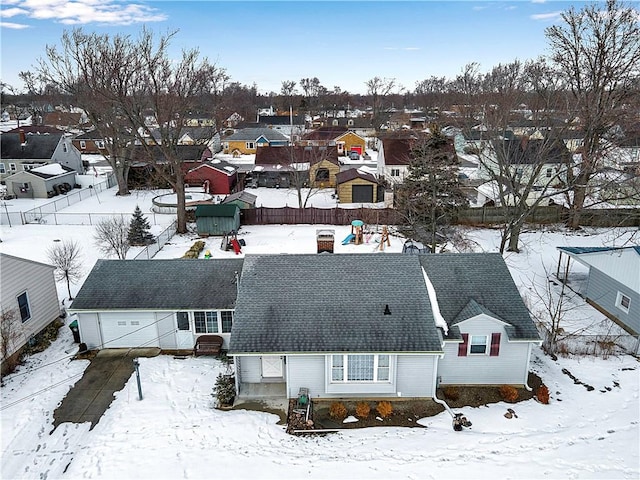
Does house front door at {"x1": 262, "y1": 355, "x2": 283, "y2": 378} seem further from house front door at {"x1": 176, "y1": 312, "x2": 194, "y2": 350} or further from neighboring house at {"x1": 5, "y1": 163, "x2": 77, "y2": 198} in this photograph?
neighboring house at {"x1": 5, "y1": 163, "x2": 77, "y2": 198}

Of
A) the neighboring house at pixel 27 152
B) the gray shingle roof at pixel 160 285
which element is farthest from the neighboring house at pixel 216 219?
the neighboring house at pixel 27 152

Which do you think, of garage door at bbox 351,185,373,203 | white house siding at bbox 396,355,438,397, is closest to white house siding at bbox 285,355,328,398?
white house siding at bbox 396,355,438,397

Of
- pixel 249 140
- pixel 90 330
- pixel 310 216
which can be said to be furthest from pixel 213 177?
pixel 249 140

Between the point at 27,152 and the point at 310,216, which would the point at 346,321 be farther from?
the point at 27,152

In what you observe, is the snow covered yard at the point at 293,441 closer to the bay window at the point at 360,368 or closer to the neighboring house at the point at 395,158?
the bay window at the point at 360,368

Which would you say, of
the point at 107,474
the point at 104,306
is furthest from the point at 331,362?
the point at 104,306
